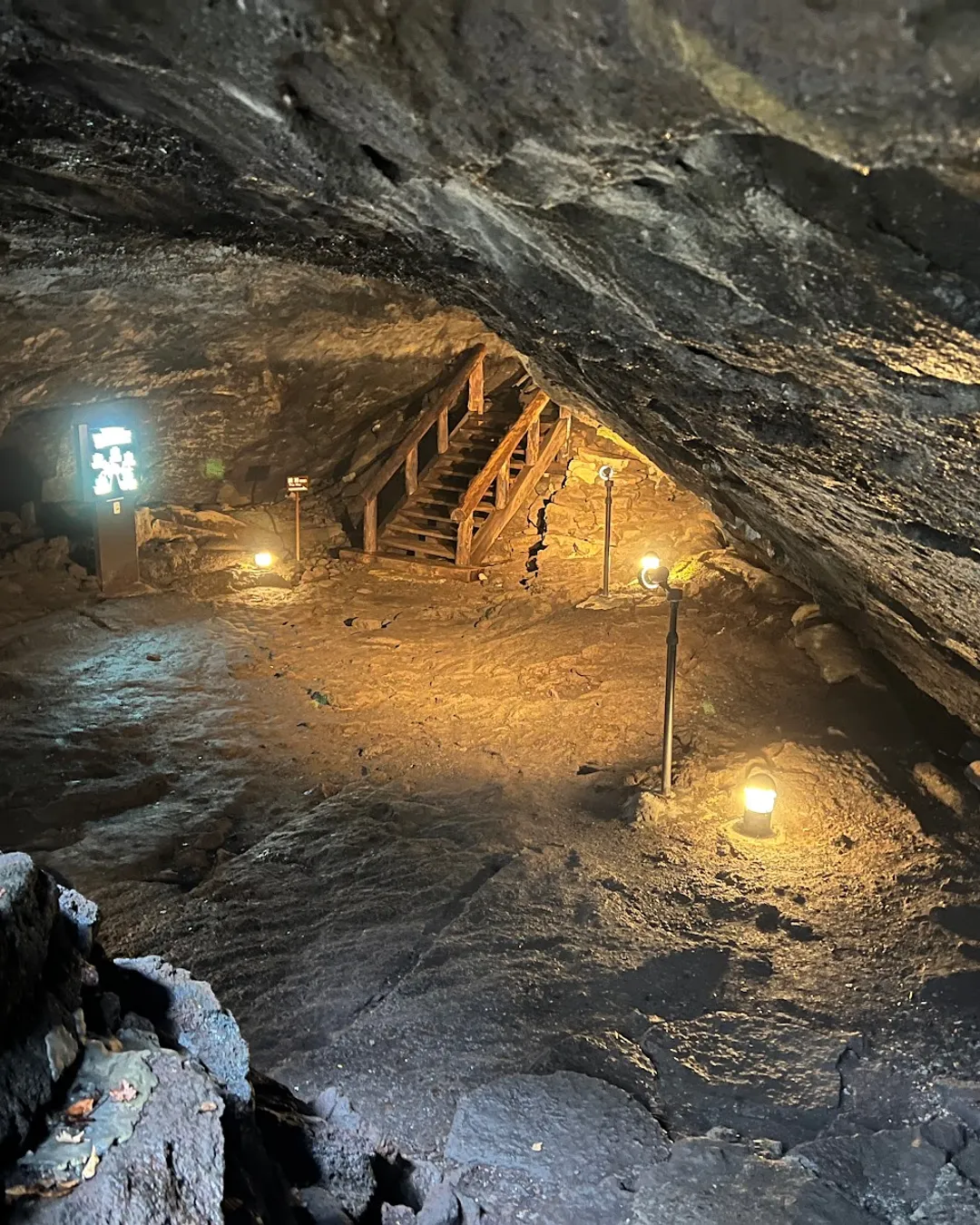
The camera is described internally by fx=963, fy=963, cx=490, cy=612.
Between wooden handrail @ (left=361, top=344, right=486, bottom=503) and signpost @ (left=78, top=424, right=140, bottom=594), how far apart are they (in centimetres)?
324

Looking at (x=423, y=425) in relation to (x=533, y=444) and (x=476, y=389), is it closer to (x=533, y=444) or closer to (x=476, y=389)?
(x=476, y=389)

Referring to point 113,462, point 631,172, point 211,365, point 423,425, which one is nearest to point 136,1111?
point 631,172

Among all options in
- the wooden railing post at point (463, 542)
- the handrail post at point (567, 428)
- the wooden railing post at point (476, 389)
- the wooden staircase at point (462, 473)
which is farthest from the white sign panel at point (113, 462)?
the handrail post at point (567, 428)

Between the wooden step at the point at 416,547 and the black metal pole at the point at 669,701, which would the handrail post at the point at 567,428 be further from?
the black metal pole at the point at 669,701

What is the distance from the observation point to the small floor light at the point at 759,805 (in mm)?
6832

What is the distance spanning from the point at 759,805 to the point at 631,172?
506 cm

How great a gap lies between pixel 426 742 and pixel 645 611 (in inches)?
147

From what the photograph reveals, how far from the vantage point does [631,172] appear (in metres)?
2.83

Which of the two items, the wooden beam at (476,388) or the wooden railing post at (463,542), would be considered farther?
the wooden beam at (476,388)

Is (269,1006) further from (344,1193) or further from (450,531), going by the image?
(450,531)

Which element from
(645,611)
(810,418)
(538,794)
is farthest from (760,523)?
(810,418)

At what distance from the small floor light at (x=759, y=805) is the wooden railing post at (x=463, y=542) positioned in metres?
7.07

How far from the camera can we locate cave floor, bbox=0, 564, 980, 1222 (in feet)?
15.4

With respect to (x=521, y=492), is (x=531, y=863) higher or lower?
lower
